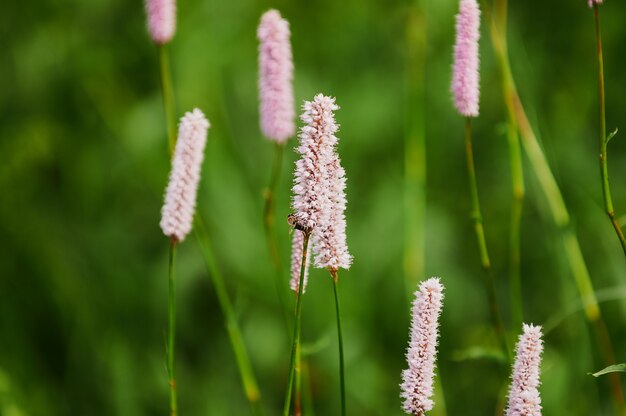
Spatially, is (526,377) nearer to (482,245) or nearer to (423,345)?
(423,345)

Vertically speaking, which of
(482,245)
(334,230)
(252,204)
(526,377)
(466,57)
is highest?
(252,204)

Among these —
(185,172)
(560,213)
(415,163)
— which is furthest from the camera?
(415,163)

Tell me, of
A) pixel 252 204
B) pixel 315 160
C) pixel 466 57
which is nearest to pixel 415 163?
pixel 252 204

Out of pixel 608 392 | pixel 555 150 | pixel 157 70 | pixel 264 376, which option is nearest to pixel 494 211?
pixel 555 150

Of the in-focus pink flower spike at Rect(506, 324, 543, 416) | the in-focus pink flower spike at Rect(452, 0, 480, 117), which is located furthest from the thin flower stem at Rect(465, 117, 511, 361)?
the in-focus pink flower spike at Rect(506, 324, 543, 416)

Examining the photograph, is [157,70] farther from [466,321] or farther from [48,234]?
[466,321]

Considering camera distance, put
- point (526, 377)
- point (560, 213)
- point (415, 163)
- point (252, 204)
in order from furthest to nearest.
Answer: point (252, 204) < point (415, 163) < point (560, 213) < point (526, 377)

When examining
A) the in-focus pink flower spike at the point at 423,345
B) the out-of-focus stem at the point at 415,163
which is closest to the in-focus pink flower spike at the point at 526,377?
the in-focus pink flower spike at the point at 423,345
